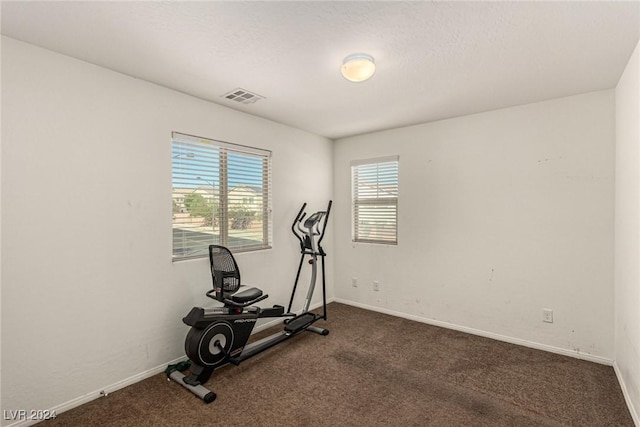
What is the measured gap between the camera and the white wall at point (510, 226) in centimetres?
279

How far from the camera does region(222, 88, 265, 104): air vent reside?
2.82m

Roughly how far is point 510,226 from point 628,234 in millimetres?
1028

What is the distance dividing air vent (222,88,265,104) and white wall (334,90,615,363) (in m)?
1.89

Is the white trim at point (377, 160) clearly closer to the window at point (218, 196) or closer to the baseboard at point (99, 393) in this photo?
→ the window at point (218, 196)

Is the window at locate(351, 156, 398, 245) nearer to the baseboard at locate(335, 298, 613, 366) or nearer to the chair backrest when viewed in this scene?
the baseboard at locate(335, 298, 613, 366)

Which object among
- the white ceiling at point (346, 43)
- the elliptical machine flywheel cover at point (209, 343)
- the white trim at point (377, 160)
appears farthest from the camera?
the white trim at point (377, 160)

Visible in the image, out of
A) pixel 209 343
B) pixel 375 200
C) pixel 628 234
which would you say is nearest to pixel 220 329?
pixel 209 343

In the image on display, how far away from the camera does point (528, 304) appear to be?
312cm

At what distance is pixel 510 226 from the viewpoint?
3217mm

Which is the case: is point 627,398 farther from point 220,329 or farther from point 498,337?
point 220,329

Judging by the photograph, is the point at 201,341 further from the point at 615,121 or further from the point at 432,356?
the point at 615,121

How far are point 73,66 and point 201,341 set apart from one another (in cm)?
224

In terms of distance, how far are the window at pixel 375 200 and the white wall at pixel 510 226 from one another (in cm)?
14

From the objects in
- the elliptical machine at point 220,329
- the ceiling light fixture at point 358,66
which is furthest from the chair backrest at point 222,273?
the ceiling light fixture at point 358,66
